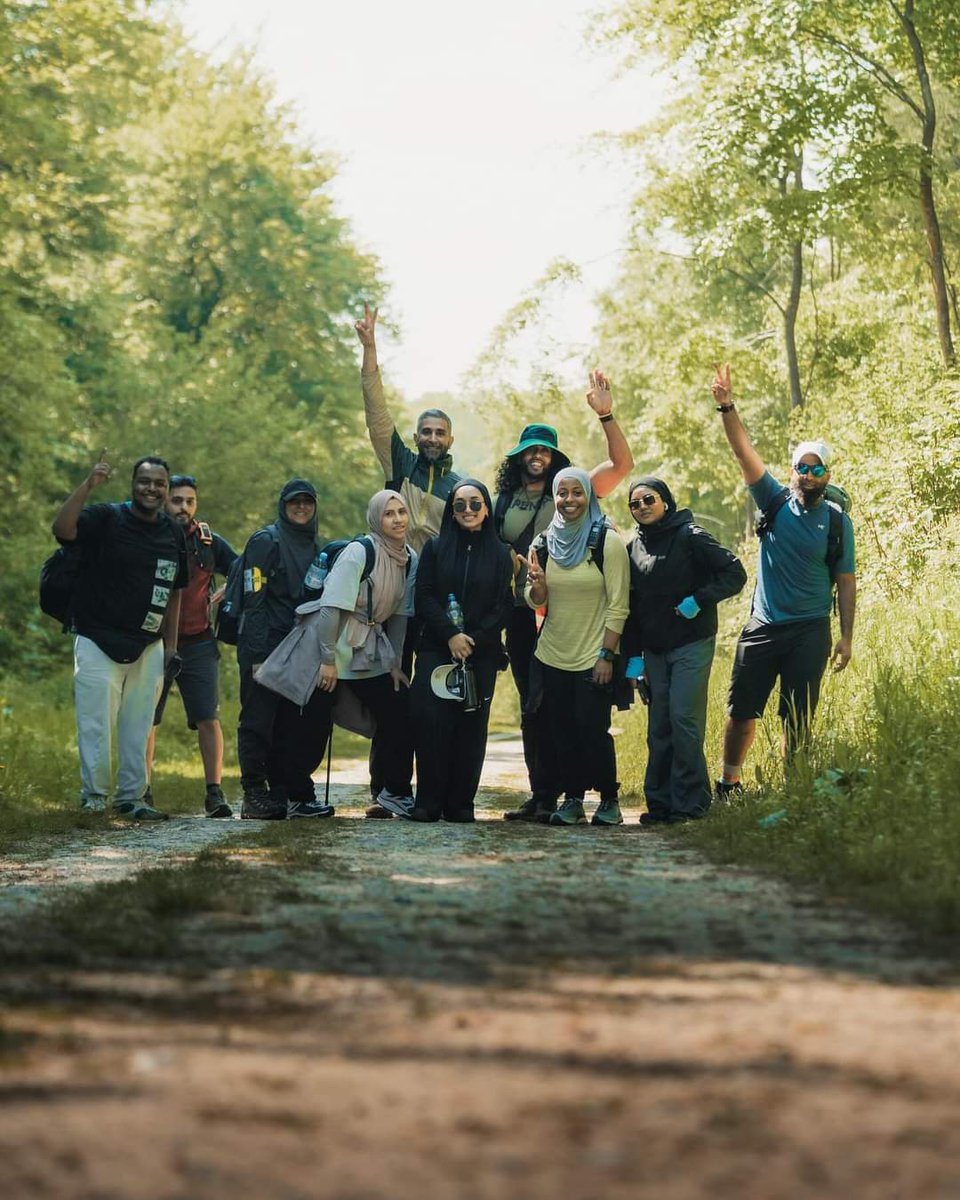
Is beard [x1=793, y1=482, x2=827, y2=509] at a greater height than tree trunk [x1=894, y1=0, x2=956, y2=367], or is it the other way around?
tree trunk [x1=894, y1=0, x2=956, y2=367]

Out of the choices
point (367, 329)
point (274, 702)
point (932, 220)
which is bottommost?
point (274, 702)

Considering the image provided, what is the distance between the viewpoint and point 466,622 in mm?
10250

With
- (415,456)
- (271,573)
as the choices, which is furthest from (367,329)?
(271,573)

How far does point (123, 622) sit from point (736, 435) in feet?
12.8

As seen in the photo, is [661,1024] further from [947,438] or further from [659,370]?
[659,370]

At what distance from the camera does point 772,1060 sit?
3.52 metres

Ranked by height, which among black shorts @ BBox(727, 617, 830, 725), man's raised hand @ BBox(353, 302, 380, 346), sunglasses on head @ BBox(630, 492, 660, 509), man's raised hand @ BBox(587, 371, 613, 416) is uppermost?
man's raised hand @ BBox(353, 302, 380, 346)

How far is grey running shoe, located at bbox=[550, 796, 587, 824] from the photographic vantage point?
9.88 meters

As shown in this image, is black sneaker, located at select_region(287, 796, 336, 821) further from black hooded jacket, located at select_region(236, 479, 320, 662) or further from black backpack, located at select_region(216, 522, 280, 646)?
black backpack, located at select_region(216, 522, 280, 646)

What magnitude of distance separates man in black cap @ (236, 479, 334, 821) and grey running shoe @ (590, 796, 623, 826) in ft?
5.78

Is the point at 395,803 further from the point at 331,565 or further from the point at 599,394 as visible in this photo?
the point at 599,394

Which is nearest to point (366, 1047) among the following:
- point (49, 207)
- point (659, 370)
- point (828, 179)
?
point (828, 179)

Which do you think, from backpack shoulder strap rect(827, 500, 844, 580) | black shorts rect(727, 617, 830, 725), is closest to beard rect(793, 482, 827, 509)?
backpack shoulder strap rect(827, 500, 844, 580)

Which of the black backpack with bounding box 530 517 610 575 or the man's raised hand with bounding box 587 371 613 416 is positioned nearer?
the black backpack with bounding box 530 517 610 575
